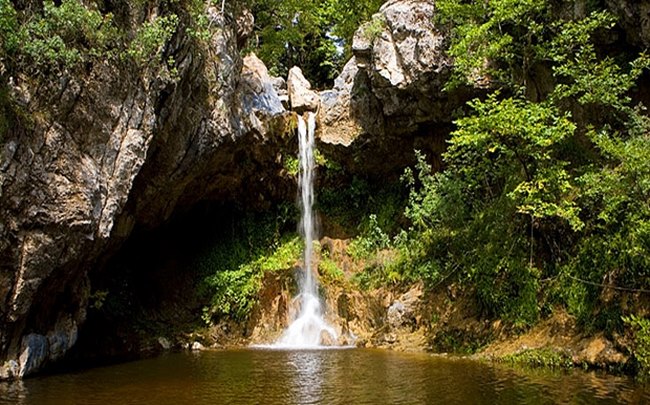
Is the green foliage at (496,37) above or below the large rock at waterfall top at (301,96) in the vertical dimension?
below

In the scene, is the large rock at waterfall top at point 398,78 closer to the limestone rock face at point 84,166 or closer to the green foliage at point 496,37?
the green foliage at point 496,37

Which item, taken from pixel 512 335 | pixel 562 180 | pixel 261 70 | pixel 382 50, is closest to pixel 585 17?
pixel 562 180

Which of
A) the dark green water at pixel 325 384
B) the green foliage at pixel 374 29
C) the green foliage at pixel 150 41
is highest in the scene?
the green foliage at pixel 374 29

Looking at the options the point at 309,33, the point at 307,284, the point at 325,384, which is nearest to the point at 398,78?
the point at 307,284

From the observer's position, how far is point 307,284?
18.8 meters

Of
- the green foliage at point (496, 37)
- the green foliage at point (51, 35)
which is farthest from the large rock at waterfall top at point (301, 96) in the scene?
the green foliage at point (51, 35)

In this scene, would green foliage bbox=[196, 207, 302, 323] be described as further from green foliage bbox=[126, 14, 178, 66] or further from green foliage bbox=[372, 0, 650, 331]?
green foliage bbox=[126, 14, 178, 66]

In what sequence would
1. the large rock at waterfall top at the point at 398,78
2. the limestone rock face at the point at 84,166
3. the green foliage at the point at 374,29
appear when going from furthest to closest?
the green foliage at the point at 374,29, the large rock at waterfall top at the point at 398,78, the limestone rock face at the point at 84,166

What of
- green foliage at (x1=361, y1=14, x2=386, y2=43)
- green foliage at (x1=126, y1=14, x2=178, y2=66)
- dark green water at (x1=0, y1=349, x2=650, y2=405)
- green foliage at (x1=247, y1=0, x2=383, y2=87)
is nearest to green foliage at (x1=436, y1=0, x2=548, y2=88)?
green foliage at (x1=361, y1=14, x2=386, y2=43)

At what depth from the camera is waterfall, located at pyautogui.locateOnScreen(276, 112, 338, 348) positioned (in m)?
17.1

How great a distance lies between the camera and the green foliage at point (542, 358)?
→ 10930 millimetres

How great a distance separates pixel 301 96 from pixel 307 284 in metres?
7.22

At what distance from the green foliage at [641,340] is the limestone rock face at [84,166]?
10353 millimetres

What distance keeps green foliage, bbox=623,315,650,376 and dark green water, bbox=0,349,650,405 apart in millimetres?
408
